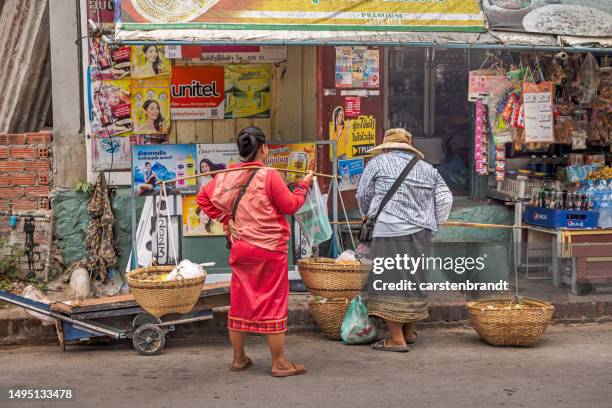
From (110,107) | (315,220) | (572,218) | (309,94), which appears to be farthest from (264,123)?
(572,218)

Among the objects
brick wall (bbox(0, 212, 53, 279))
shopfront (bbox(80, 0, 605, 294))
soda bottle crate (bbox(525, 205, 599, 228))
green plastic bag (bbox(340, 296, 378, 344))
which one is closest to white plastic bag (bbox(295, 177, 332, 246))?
green plastic bag (bbox(340, 296, 378, 344))

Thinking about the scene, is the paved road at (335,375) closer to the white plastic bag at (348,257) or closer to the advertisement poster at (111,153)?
the white plastic bag at (348,257)

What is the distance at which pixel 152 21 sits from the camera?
7.66m

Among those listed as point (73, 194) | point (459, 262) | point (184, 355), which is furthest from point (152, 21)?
point (459, 262)

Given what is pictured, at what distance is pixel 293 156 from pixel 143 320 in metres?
2.28

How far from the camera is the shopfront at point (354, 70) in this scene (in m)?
7.76

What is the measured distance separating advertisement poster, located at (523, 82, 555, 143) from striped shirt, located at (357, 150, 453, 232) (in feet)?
6.69

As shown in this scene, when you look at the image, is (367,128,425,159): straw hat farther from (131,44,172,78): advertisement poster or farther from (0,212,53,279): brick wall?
(0,212,53,279): brick wall

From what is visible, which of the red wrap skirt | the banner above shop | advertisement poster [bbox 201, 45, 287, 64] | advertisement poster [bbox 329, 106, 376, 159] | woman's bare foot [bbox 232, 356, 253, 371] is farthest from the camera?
advertisement poster [bbox 329, 106, 376, 159]

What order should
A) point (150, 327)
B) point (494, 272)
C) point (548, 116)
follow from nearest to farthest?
1. point (150, 327)
2. point (494, 272)
3. point (548, 116)

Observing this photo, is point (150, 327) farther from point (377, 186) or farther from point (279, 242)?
point (377, 186)

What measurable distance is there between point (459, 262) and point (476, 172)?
1.25 metres

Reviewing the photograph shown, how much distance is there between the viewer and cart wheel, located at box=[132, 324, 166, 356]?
7.16 meters

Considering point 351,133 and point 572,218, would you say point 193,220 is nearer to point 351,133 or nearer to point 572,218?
point 351,133
